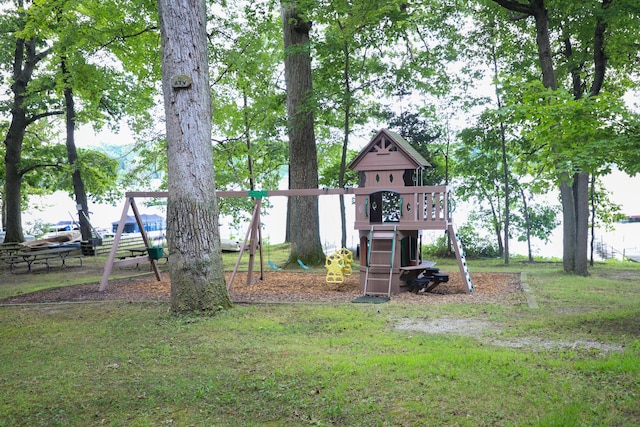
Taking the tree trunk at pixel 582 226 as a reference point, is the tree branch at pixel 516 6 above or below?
above

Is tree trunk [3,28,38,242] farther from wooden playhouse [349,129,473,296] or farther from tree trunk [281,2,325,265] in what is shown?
wooden playhouse [349,129,473,296]

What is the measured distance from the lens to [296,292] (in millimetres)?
11102

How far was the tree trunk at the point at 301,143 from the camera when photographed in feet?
52.2

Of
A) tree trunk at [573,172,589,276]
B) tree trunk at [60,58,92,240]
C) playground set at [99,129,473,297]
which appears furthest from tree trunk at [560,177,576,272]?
tree trunk at [60,58,92,240]

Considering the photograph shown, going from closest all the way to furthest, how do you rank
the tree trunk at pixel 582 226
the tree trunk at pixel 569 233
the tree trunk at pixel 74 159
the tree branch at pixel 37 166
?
the tree trunk at pixel 582 226 → the tree trunk at pixel 569 233 → the tree trunk at pixel 74 159 → the tree branch at pixel 37 166

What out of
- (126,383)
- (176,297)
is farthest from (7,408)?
(176,297)

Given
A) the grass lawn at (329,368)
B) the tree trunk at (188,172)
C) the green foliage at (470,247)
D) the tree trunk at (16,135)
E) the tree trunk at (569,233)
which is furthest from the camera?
the tree trunk at (16,135)

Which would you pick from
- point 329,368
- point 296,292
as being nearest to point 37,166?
point 296,292

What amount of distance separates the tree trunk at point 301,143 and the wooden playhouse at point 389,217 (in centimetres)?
444

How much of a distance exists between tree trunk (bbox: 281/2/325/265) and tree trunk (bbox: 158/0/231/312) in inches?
287

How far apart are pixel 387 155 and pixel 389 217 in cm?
132

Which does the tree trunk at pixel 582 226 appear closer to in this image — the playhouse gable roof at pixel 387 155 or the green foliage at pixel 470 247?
the playhouse gable roof at pixel 387 155

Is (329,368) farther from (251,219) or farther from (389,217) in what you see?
(389,217)

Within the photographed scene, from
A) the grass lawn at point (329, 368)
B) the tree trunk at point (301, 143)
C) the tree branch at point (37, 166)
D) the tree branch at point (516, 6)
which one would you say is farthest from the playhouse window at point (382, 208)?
the tree branch at point (37, 166)
